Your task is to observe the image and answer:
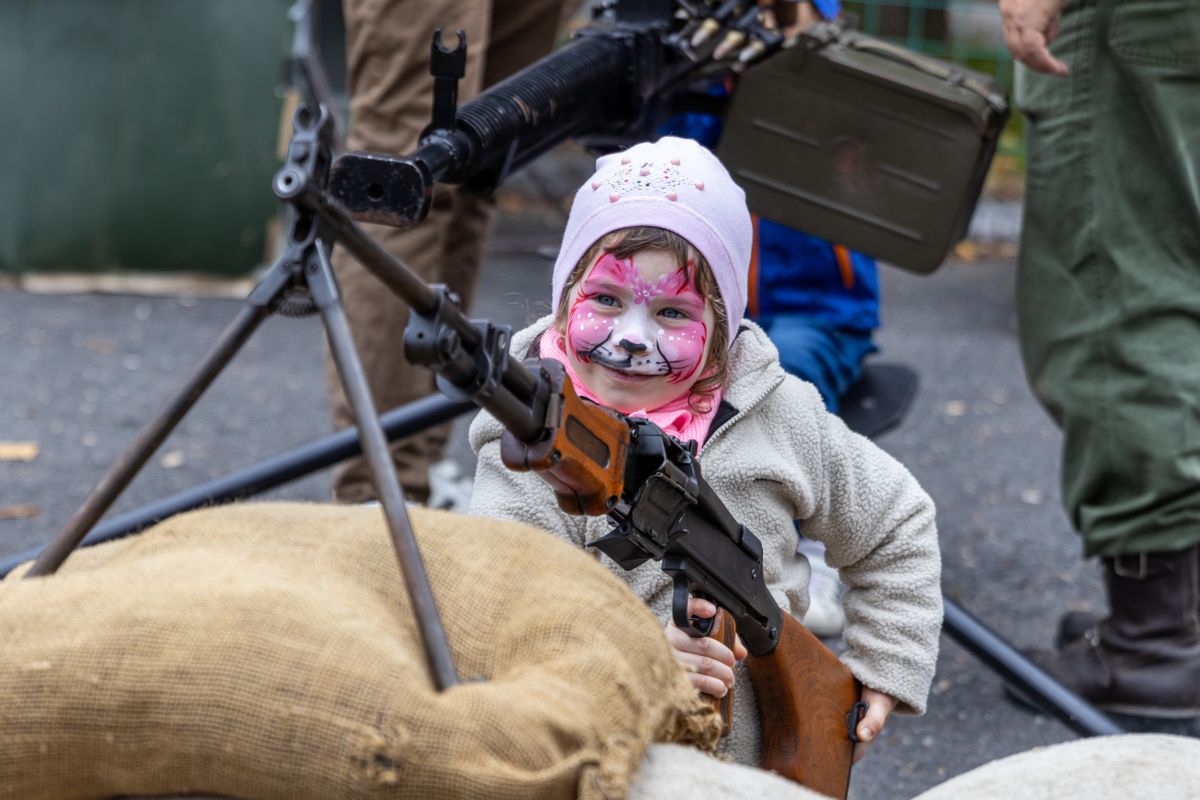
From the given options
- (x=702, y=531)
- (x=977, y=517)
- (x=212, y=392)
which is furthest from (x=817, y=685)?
(x=212, y=392)

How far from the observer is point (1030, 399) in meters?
5.21

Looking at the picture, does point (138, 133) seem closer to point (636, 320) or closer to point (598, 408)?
point (636, 320)

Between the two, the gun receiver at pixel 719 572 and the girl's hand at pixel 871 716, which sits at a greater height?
the gun receiver at pixel 719 572

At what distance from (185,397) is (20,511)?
9.92 feet

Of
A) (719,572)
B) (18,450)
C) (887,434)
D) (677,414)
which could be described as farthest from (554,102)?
(18,450)

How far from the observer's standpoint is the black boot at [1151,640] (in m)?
2.96

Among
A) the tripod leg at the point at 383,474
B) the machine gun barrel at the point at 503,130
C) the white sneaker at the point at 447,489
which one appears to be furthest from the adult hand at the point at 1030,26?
the tripod leg at the point at 383,474

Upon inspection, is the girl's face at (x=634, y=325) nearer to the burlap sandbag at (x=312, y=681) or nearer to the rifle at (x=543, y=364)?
the rifle at (x=543, y=364)

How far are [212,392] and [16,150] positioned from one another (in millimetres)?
1486

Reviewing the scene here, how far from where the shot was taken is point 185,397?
1.14m

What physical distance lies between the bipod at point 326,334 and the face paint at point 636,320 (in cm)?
74

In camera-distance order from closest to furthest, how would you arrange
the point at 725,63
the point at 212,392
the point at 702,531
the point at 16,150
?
the point at 702,531, the point at 725,63, the point at 212,392, the point at 16,150

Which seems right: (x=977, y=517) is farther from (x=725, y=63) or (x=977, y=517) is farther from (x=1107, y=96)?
(x=725, y=63)

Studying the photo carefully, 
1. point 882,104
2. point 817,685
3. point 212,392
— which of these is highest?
point 882,104
